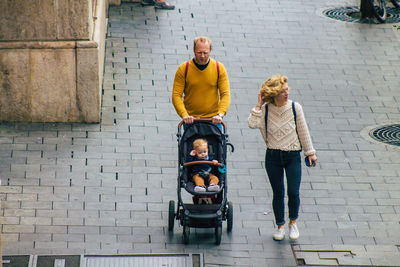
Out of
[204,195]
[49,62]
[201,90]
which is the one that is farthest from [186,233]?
[49,62]

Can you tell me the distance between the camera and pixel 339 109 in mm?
12141

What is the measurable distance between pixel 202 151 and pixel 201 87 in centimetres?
80

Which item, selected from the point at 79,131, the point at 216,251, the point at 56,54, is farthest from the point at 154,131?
the point at 216,251

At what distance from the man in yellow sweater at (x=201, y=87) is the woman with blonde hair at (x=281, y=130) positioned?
55 cm

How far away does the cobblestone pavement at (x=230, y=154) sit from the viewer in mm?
8477

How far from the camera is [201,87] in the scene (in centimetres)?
866

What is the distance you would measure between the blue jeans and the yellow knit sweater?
774mm

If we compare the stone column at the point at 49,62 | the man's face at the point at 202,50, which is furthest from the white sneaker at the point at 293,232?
the stone column at the point at 49,62

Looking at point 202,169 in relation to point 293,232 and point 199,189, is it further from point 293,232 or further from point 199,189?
point 293,232

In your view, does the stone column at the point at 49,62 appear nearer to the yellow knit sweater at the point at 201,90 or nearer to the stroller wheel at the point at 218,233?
the yellow knit sweater at the point at 201,90

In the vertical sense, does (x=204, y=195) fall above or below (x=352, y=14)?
below

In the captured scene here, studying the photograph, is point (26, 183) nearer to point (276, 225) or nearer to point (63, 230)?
point (63, 230)

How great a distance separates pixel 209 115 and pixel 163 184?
1382 mm

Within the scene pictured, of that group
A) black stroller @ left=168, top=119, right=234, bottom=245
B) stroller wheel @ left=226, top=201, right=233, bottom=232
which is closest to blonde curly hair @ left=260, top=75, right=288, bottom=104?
black stroller @ left=168, top=119, right=234, bottom=245
